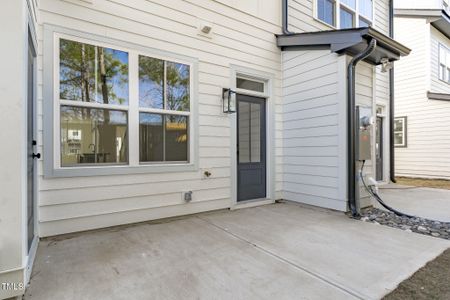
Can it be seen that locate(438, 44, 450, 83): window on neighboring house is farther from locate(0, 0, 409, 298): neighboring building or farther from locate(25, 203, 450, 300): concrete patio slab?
locate(25, 203, 450, 300): concrete patio slab

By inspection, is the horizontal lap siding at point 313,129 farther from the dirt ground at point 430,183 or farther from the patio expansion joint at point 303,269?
the dirt ground at point 430,183

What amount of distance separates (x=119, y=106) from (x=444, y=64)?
468 inches

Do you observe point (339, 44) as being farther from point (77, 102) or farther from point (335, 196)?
point (77, 102)

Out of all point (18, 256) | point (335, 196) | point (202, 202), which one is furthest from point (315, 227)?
point (18, 256)

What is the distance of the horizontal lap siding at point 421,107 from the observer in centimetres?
812

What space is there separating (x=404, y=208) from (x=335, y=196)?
1.43m

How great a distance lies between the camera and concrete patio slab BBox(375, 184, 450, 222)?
4134 mm

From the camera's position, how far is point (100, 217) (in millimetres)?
3281

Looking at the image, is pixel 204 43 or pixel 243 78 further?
pixel 243 78

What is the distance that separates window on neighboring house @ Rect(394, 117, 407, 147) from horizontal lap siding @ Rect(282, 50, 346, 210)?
6.50 m

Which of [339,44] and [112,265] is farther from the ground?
[339,44]

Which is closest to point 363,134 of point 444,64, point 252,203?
point 252,203

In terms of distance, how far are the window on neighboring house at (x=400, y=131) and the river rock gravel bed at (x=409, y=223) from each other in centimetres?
628

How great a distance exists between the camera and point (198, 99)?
4094 millimetres
